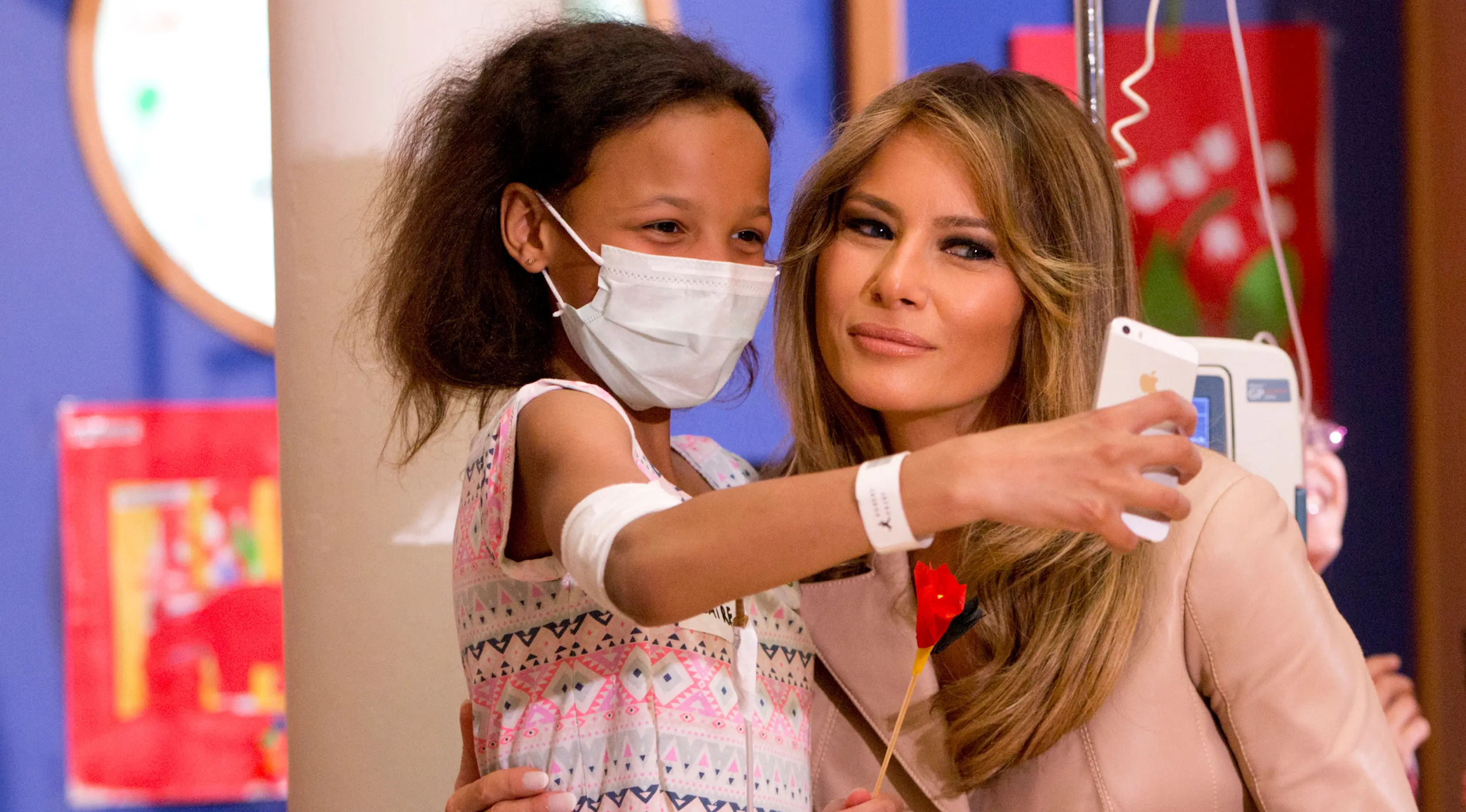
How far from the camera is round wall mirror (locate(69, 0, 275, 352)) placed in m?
2.77

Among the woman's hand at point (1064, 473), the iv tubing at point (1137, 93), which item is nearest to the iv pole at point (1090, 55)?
the iv tubing at point (1137, 93)

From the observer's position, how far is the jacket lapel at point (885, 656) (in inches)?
57.0

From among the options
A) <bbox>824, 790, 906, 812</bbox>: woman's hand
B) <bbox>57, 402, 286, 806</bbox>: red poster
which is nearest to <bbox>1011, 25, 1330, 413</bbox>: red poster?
<bbox>824, 790, 906, 812</bbox>: woman's hand

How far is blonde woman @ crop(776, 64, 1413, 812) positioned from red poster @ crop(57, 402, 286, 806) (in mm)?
1738

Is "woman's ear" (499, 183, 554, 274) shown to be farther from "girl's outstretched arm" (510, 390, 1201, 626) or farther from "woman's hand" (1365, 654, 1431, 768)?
"woman's hand" (1365, 654, 1431, 768)

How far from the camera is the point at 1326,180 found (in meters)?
2.53

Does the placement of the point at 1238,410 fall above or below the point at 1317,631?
Result: above

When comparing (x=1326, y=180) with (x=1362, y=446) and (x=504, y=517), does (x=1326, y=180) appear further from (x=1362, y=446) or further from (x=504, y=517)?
(x=504, y=517)

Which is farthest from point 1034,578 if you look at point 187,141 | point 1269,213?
point 187,141

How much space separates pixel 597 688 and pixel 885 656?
0.42 metres

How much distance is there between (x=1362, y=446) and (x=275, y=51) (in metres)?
2.16

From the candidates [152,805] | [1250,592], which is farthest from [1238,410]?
[152,805]

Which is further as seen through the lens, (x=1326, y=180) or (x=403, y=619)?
(x=1326, y=180)

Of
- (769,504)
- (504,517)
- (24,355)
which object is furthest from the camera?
(24,355)
